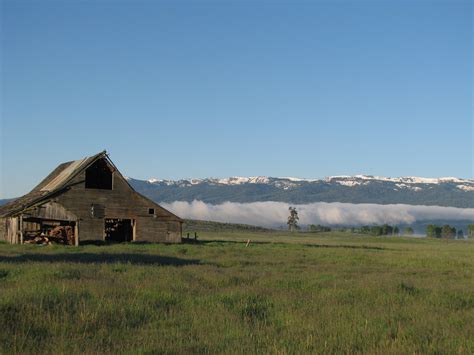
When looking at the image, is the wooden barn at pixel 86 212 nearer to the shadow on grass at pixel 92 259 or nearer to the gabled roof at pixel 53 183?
the gabled roof at pixel 53 183

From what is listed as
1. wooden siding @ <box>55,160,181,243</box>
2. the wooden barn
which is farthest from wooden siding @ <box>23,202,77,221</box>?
wooden siding @ <box>55,160,181,243</box>

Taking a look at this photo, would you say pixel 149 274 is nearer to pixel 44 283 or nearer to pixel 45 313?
pixel 44 283

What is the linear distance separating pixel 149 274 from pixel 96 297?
21.4 ft

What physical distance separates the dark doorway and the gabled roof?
606 cm

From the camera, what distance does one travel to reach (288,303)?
16438mm

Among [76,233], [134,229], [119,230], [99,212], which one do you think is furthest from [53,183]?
[134,229]

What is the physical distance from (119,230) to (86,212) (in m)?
8.07

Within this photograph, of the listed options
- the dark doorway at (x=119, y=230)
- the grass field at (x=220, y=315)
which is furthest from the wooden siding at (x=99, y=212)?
the grass field at (x=220, y=315)

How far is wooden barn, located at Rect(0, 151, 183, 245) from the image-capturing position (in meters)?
51.5

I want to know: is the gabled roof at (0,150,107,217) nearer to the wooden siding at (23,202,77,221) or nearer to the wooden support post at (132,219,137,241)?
the wooden siding at (23,202,77,221)

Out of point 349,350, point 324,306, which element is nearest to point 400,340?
point 349,350

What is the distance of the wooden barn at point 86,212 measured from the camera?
5150 cm

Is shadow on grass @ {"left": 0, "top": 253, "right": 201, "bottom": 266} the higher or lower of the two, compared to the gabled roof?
lower

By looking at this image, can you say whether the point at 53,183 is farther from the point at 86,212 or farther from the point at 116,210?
the point at 116,210
